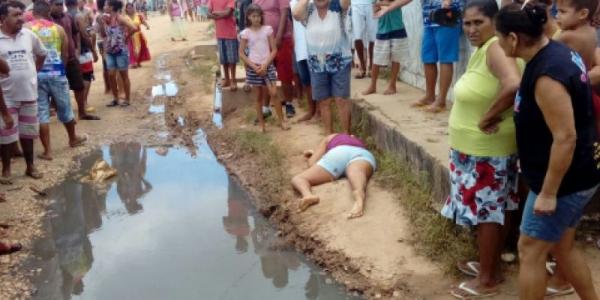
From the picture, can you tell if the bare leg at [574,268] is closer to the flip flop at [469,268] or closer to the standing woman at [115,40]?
the flip flop at [469,268]

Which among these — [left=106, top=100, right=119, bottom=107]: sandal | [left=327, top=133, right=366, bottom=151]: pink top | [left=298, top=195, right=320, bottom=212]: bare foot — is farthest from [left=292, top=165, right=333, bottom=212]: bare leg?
[left=106, top=100, right=119, bottom=107]: sandal

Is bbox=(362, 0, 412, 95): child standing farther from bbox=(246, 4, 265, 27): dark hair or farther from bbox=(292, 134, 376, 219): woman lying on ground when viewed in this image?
bbox=(292, 134, 376, 219): woman lying on ground

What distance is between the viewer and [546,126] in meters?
2.61

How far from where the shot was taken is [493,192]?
335 cm

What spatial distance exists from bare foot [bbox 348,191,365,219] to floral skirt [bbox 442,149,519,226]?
127 cm

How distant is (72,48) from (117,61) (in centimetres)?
144

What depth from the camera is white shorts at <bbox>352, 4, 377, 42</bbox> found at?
794cm

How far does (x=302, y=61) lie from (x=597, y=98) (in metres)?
4.42

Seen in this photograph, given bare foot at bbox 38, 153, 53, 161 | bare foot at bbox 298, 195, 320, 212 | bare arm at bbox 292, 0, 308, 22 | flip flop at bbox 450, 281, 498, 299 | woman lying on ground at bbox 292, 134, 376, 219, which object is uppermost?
bare arm at bbox 292, 0, 308, 22

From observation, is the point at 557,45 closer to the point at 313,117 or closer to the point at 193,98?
the point at 313,117

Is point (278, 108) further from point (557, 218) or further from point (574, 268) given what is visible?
point (557, 218)

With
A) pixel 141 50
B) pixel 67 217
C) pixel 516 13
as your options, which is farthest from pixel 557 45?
pixel 141 50

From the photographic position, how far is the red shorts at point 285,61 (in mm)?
7539

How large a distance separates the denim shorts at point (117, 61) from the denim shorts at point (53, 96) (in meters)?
2.22
